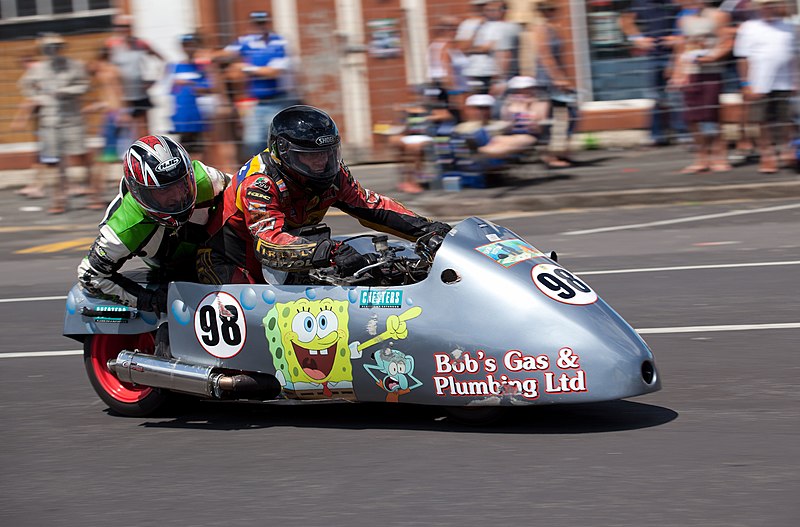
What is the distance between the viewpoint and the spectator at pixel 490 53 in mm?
13570

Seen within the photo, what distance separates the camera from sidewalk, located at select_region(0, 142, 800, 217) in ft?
42.3

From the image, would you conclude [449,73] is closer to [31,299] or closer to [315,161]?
→ [31,299]

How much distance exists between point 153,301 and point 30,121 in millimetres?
8529

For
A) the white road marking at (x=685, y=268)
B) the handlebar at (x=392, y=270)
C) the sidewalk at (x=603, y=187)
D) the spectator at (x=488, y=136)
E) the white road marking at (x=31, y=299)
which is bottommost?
the white road marking at (x=685, y=268)

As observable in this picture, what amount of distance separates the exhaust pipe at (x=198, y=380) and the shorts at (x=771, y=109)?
28.1ft

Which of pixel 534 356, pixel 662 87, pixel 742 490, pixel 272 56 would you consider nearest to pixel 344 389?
pixel 534 356

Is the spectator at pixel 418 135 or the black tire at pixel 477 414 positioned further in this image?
the spectator at pixel 418 135

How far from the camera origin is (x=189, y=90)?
45.0ft

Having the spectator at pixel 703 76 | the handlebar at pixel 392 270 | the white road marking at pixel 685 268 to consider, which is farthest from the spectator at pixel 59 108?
the handlebar at pixel 392 270

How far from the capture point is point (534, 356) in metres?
5.54

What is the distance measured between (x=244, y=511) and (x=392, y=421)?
4.42 ft

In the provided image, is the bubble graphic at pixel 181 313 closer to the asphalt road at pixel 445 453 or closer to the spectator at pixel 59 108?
the asphalt road at pixel 445 453

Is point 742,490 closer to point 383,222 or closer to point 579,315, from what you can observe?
point 579,315

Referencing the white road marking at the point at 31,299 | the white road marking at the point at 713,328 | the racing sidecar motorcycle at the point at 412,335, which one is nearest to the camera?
the racing sidecar motorcycle at the point at 412,335
